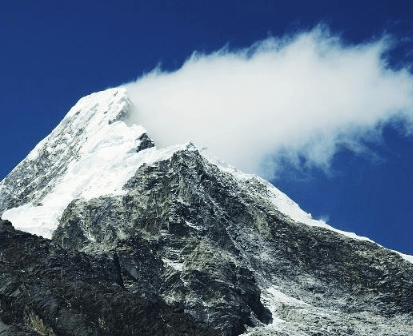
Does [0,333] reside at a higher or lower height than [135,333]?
lower

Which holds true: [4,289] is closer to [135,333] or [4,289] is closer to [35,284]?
[35,284]

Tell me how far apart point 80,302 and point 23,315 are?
10950 millimetres

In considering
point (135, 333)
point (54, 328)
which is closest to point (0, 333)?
point (54, 328)

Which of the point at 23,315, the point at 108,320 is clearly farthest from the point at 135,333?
the point at 23,315

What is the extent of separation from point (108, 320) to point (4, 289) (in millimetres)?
14883

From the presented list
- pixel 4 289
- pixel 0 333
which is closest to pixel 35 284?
pixel 4 289

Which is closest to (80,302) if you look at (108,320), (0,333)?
(108,320)

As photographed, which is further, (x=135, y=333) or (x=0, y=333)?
(x=135, y=333)

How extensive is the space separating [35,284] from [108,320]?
11614 mm

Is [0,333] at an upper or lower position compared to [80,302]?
lower

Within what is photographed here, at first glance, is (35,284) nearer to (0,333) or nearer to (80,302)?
(80,302)

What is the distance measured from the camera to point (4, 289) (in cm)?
19488

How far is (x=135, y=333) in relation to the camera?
19750cm

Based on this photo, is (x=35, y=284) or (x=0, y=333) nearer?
(x=0, y=333)
